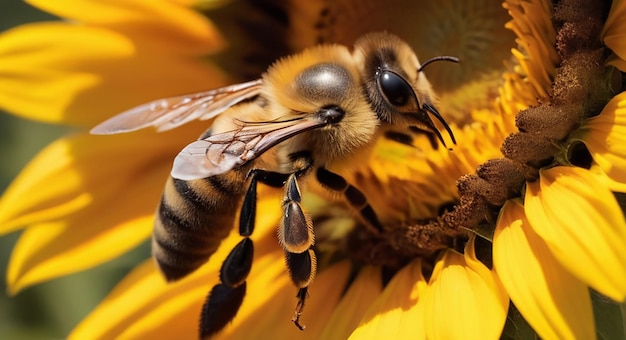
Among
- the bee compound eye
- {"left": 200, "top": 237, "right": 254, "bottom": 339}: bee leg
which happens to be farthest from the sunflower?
the bee compound eye

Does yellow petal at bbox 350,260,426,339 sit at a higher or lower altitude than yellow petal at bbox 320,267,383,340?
higher

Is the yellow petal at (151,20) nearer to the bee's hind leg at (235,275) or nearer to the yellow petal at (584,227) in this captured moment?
the bee's hind leg at (235,275)

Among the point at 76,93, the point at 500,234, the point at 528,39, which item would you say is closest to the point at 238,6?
the point at 76,93

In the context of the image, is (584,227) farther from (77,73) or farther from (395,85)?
(77,73)

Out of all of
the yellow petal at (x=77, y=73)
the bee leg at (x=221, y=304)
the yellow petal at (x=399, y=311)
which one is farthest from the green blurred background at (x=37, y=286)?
the yellow petal at (x=399, y=311)

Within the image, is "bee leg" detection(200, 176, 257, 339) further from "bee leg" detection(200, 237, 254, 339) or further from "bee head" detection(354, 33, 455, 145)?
"bee head" detection(354, 33, 455, 145)

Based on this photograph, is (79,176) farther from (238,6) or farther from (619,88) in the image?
(619,88)
